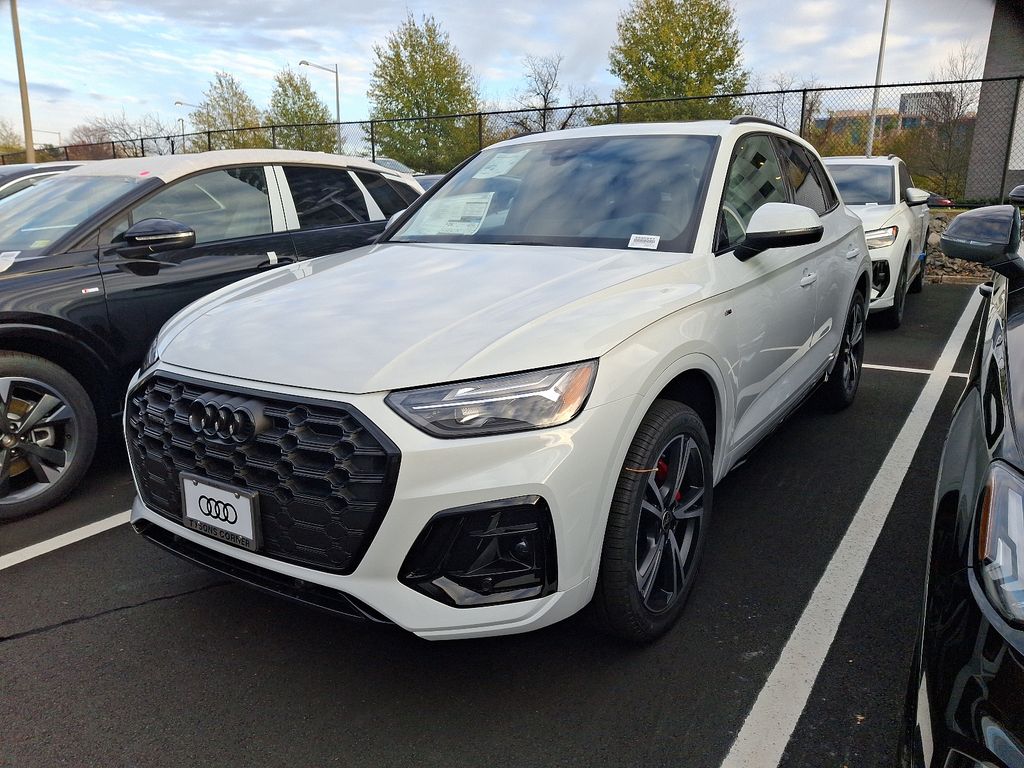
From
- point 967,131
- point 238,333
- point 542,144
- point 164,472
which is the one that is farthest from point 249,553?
point 967,131

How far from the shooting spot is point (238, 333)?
7.60ft

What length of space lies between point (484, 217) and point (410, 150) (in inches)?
834

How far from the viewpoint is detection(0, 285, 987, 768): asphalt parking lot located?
2072 millimetres

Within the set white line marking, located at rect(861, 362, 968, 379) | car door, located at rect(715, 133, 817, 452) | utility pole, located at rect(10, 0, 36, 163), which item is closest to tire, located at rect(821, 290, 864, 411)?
car door, located at rect(715, 133, 817, 452)

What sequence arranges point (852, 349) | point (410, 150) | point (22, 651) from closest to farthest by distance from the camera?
point (22, 651) < point (852, 349) < point (410, 150)

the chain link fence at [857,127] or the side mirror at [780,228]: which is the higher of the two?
the chain link fence at [857,127]

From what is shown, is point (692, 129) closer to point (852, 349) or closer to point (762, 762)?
point (852, 349)

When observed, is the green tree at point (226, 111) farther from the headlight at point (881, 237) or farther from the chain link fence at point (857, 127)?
the headlight at point (881, 237)

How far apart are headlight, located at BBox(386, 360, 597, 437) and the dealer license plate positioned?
516 millimetres

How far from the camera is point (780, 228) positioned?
9.31ft

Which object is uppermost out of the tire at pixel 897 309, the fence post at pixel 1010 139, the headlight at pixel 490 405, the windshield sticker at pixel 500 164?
the fence post at pixel 1010 139

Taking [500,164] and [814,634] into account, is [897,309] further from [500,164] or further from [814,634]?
[814,634]

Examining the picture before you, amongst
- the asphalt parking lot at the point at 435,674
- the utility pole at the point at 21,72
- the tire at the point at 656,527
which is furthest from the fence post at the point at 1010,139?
the utility pole at the point at 21,72

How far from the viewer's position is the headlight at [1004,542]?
129 cm
